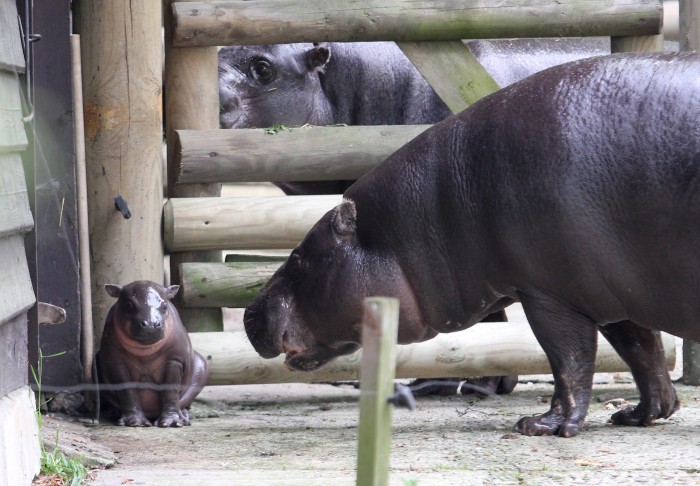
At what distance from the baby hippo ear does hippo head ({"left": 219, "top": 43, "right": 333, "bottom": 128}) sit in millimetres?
1965

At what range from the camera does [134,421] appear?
535 cm

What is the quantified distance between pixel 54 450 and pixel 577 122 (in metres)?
2.45

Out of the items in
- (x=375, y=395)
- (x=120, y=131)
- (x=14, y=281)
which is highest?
(x=120, y=131)

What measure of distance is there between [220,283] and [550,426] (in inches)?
80.9

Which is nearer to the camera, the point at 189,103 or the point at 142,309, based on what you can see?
the point at 142,309

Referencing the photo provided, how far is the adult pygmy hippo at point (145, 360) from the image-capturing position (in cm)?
536

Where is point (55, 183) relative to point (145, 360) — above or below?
above

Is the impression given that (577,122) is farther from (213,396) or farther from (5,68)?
(213,396)

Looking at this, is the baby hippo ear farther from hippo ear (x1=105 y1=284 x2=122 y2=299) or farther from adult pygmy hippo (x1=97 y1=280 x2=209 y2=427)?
hippo ear (x1=105 y1=284 x2=122 y2=299)

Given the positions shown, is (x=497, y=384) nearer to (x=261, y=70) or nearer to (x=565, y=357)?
(x=565, y=357)

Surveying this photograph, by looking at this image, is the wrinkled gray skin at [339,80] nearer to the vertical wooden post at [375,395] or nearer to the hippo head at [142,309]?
the hippo head at [142,309]

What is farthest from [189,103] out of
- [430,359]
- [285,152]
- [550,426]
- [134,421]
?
[550,426]

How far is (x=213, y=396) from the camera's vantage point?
6500 mm

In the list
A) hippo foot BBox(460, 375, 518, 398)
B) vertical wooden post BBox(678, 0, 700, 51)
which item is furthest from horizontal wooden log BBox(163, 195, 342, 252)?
vertical wooden post BBox(678, 0, 700, 51)
